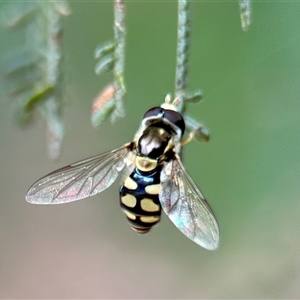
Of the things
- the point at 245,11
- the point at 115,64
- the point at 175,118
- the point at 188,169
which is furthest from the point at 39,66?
the point at 188,169

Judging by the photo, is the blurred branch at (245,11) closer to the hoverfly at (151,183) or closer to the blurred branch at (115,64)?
the blurred branch at (115,64)

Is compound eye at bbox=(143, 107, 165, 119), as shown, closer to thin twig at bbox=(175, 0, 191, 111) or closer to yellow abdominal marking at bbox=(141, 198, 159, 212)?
yellow abdominal marking at bbox=(141, 198, 159, 212)

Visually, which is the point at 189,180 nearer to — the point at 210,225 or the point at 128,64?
the point at 210,225

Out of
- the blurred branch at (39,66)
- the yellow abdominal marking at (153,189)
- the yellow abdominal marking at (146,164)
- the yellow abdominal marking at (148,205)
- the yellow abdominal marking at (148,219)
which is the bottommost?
the blurred branch at (39,66)

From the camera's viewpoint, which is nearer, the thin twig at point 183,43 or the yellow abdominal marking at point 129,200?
the thin twig at point 183,43

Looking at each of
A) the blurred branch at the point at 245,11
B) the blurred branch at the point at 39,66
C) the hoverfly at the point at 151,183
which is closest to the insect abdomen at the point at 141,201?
the hoverfly at the point at 151,183

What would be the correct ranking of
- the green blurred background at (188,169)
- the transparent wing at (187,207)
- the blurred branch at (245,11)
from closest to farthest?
1. the blurred branch at (245,11)
2. the transparent wing at (187,207)
3. the green blurred background at (188,169)
